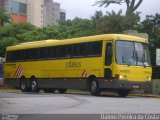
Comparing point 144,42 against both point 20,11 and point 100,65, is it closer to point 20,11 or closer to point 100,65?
point 100,65

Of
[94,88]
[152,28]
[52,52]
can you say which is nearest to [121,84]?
[94,88]

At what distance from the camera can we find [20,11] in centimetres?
11388

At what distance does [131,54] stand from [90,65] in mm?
2575

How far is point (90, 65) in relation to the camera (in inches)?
1237

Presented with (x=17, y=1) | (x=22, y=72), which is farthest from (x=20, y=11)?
(x=22, y=72)

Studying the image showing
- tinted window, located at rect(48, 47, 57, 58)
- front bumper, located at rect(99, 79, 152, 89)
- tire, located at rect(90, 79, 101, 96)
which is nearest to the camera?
front bumper, located at rect(99, 79, 152, 89)

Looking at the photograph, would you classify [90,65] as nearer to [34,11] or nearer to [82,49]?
[82,49]

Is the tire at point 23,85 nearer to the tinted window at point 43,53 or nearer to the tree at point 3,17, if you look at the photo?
the tinted window at point 43,53

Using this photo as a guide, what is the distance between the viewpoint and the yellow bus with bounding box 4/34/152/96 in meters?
29.8

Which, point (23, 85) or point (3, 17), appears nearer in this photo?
point (3, 17)

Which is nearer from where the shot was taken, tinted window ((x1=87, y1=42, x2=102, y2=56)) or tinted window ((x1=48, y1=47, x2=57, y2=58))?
tinted window ((x1=87, y1=42, x2=102, y2=56))

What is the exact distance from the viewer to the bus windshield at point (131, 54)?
29844mm

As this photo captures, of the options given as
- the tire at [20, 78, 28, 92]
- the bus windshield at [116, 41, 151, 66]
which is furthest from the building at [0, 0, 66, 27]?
the bus windshield at [116, 41, 151, 66]

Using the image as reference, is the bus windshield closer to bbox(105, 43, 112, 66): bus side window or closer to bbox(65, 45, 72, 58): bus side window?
bbox(105, 43, 112, 66): bus side window
